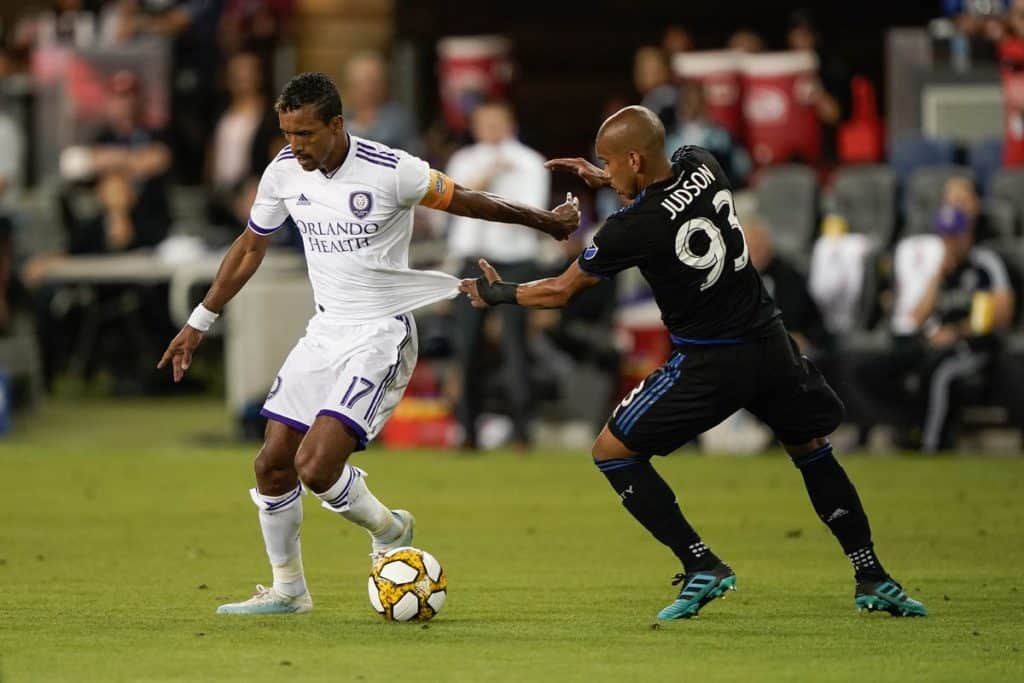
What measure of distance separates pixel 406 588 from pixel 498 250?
7.32 m

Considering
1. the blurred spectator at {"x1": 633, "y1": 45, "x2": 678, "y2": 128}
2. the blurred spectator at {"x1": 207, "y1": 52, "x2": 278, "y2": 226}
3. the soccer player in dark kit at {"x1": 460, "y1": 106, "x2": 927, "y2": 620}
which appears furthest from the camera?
the blurred spectator at {"x1": 207, "y1": 52, "x2": 278, "y2": 226}

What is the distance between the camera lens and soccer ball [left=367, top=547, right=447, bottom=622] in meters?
8.41

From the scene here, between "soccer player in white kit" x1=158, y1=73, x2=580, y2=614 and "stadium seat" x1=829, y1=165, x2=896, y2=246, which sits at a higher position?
"soccer player in white kit" x1=158, y1=73, x2=580, y2=614

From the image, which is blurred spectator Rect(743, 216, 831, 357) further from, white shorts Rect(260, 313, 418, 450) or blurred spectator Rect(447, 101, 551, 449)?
white shorts Rect(260, 313, 418, 450)

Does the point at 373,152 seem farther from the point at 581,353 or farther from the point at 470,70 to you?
the point at 470,70

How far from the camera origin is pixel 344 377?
28.2ft

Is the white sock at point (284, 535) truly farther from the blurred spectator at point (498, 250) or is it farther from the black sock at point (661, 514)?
the blurred spectator at point (498, 250)

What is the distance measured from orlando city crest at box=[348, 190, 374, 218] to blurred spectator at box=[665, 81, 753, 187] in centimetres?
974

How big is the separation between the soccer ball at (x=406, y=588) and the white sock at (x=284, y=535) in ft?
1.21

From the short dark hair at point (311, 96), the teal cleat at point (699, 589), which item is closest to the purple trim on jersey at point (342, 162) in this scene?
the short dark hair at point (311, 96)

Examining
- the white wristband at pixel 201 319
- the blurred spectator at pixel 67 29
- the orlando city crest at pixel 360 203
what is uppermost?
the orlando city crest at pixel 360 203

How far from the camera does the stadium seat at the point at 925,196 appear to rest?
16734 millimetres

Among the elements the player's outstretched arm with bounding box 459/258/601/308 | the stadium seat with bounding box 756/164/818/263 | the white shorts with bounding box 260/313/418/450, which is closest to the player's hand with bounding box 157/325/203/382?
the white shorts with bounding box 260/313/418/450

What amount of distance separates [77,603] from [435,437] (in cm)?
782
